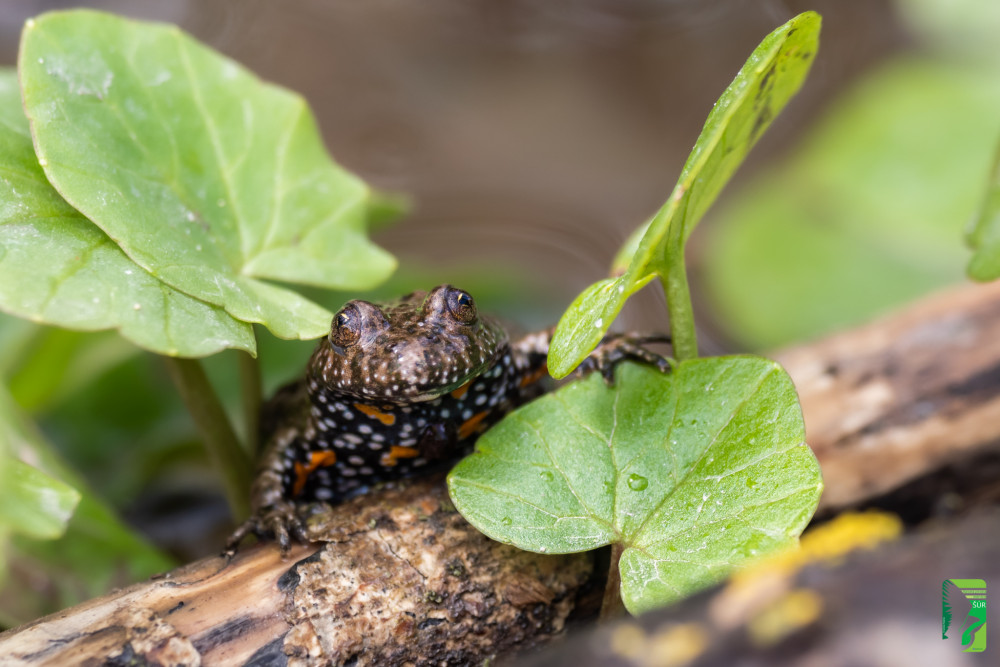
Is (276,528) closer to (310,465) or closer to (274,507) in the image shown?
(274,507)

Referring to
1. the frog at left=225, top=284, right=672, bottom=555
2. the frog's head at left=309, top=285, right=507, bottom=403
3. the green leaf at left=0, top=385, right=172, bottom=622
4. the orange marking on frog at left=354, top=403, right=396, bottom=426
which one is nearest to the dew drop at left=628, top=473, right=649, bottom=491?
the frog at left=225, top=284, right=672, bottom=555

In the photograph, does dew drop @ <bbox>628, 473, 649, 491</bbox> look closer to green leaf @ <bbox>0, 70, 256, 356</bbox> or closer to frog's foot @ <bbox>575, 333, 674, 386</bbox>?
frog's foot @ <bbox>575, 333, 674, 386</bbox>

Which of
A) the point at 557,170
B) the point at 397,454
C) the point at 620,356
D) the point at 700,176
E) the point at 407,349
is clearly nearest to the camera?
the point at 700,176

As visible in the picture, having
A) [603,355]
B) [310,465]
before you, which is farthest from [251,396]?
[603,355]

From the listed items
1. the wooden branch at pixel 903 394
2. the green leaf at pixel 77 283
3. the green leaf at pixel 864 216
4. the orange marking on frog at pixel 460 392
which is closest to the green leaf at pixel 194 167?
the green leaf at pixel 77 283

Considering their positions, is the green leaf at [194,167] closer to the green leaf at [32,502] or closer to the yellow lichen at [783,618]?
the green leaf at [32,502]
